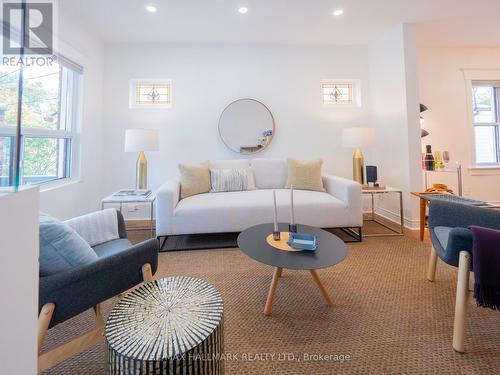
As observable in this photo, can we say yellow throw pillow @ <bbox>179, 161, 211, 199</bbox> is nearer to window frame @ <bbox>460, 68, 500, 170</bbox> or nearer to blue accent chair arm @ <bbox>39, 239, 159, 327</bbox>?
blue accent chair arm @ <bbox>39, 239, 159, 327</bbox>

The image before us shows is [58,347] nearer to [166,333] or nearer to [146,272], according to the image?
[146,272]

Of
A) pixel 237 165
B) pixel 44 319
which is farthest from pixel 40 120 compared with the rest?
pixel 44 319

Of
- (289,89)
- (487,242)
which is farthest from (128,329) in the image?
(289,89)

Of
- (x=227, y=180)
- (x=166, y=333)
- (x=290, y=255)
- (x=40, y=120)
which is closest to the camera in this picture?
(x=166, y=333)

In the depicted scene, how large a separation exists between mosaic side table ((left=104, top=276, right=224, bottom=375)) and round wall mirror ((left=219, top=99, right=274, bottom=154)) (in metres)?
2.72

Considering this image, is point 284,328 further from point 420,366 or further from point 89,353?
point 89,353

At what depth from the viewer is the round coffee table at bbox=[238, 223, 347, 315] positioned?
125 centimetres

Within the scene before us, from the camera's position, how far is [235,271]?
195cm

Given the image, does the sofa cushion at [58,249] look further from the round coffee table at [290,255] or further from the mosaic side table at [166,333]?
the round coffee table at [290,255]

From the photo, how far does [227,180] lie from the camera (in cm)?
293

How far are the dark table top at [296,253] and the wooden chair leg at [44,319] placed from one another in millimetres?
896

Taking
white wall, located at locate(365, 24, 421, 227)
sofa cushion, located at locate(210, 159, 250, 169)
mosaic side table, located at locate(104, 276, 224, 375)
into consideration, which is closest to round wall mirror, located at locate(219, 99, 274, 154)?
sofa cushion, located at locate(210, 159, 250, 169)

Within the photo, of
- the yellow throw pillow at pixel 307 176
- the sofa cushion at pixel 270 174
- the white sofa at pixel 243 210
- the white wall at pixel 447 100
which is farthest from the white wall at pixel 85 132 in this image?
the white wall at pixel 447 100

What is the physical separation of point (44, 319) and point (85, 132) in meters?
2.78
